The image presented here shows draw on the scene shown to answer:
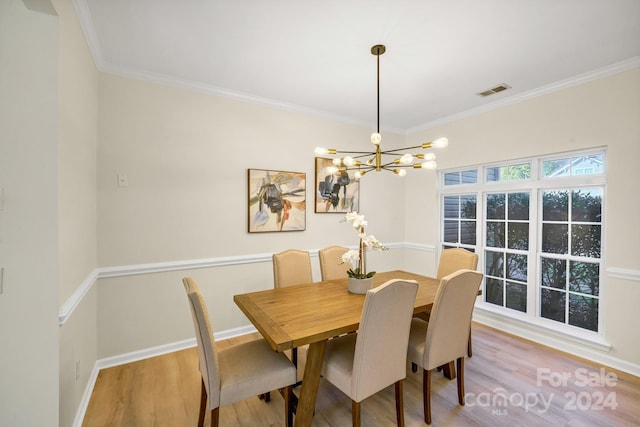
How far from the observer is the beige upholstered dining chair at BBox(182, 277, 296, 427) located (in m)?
1.47

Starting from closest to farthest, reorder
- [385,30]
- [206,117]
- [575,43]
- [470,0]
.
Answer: [470,0]
[385,30]
[575,43]
[206,117]

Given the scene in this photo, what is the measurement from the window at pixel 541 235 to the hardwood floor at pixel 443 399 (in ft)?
1.97

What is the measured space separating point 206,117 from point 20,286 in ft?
6.95

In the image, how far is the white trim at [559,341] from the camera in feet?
8.38

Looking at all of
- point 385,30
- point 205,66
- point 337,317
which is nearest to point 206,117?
point 205,66

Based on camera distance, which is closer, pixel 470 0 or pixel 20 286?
pixel 20 286

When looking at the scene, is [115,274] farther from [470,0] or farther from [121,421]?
[470,0]

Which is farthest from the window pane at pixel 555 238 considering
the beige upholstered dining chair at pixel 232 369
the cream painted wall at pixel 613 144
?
the beige upholstered dining chair at pixel 232 369

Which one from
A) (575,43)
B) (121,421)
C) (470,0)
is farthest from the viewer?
(575,43)

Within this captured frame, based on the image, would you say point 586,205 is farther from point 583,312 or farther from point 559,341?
point 559,341

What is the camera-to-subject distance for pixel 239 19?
76.7 inches

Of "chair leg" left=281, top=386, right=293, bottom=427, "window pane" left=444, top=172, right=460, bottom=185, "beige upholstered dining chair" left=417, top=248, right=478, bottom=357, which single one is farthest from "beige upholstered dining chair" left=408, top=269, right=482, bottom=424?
"window pane" left=444, top=172, right=460, bottom=185

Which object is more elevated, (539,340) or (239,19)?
(239,19)

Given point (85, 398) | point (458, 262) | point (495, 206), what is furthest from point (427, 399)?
point (495, 206)
